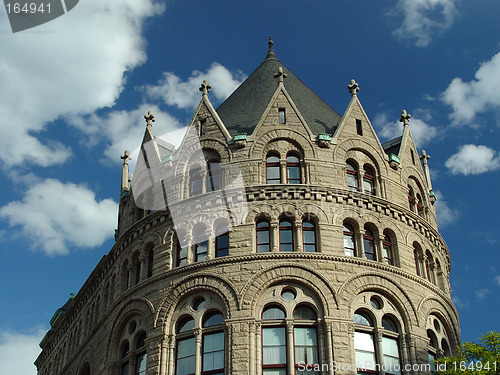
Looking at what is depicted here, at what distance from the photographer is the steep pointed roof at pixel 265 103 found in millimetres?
44312

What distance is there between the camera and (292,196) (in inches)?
1591

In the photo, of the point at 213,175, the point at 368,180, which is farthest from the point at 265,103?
the point at 368,180

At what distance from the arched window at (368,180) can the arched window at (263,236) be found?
5.80 m

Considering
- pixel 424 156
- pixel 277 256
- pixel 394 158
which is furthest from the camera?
pixel 424 156

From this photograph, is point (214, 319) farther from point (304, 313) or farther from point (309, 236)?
point (309, 236)

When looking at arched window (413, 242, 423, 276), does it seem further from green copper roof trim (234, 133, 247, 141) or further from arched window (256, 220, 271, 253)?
green copper roof trim (234, 133, 247, 141)

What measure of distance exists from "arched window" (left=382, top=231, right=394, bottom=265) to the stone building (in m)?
0.06

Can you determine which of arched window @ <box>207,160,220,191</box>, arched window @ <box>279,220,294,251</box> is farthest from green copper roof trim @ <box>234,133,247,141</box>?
Result: arched window @ <box>279,220,294,251</box>

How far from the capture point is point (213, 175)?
42281 mm

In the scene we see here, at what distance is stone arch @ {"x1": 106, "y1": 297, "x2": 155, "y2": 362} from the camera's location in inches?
1571

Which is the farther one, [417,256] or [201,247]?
[417,256]

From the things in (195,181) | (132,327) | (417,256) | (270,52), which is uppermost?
(270,52)

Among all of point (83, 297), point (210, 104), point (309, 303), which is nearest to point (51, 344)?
point (83, 297)

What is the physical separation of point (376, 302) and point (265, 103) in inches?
512
